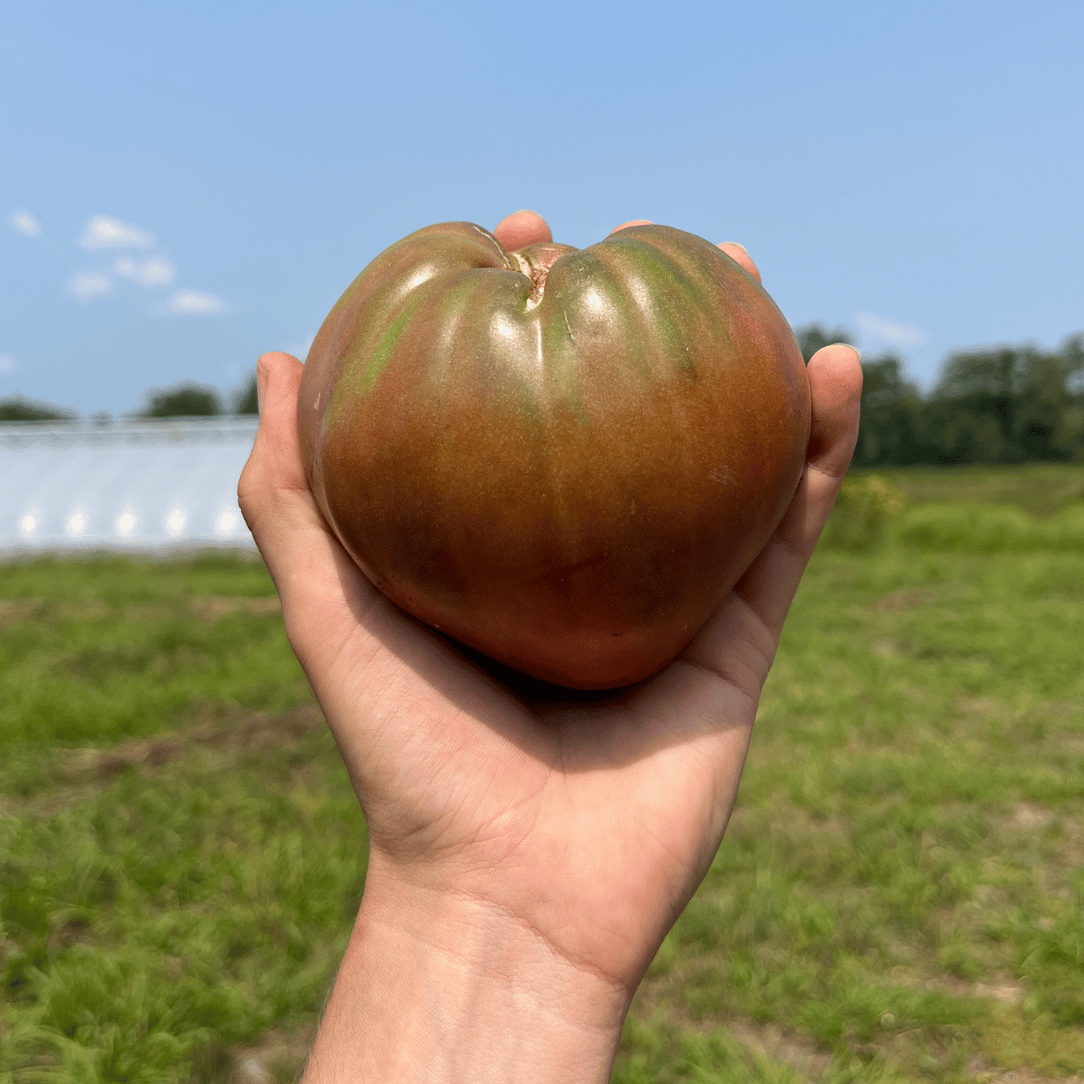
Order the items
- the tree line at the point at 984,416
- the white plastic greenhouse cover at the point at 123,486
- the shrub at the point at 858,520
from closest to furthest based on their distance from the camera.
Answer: the shrub at the point at 858,520 < the white plastic greenhouse cover at the point at 123,486 < the tree line at the point at 984,416

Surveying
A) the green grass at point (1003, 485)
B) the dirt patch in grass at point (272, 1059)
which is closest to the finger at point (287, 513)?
the dirt patch in grass at point (272, 1059)

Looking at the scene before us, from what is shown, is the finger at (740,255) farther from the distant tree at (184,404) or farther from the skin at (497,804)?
the distant tree at (184,404)

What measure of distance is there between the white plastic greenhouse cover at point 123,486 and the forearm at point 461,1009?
15.3 m

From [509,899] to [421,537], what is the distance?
26.8 inches

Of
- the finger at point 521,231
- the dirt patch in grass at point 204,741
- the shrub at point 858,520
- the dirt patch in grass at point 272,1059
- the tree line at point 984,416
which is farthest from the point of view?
the tree line at point 984,416

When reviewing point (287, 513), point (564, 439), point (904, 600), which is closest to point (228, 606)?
point (904, 600)

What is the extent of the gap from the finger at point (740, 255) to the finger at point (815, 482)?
23cm

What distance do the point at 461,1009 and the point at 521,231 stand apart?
1559 mm

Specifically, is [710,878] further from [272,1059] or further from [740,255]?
[740,255]

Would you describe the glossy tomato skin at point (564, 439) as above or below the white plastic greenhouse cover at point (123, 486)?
above

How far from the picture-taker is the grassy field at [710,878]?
10.4ft

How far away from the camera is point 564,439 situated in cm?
147

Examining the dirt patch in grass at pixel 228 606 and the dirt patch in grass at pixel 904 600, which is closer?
the dirt patch in grass at pixel 904 600

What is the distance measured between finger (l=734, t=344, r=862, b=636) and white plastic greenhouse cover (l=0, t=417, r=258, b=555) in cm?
1506
